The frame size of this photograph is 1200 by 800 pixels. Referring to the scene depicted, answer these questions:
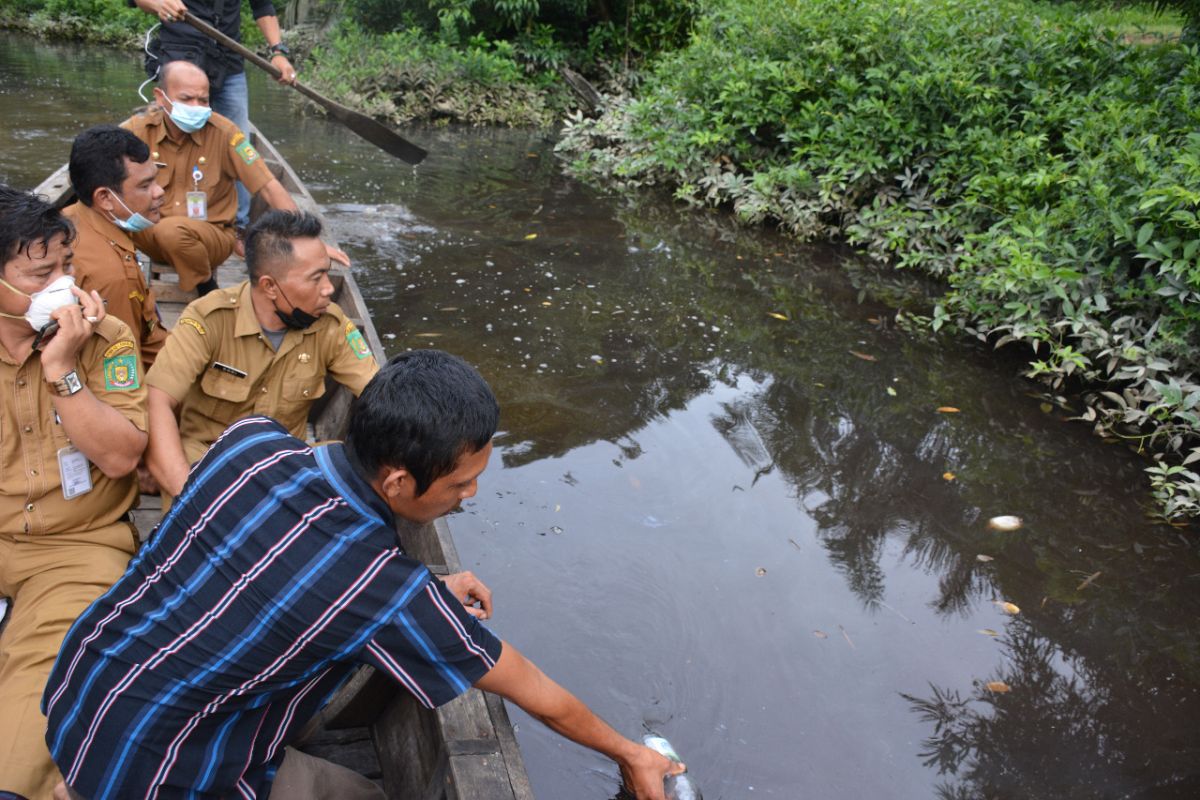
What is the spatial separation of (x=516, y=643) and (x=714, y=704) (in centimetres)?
72

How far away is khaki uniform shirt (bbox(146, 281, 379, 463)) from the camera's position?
9.20ft

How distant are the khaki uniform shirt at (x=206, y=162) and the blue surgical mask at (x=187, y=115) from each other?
3.7 inches

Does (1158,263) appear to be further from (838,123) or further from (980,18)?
(980,18)

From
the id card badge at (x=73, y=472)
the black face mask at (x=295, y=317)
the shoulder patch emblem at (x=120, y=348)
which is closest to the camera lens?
the id card badge at (x=73, y=472)

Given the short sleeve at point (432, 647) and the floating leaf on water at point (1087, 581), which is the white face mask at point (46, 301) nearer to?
the short sleeve at point (432, 647)

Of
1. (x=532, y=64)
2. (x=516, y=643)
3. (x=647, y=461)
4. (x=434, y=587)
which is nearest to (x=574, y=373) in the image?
(x=647, y=461)

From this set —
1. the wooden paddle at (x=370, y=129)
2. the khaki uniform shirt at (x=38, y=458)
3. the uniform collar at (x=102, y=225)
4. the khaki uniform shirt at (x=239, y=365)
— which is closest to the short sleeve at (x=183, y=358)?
the khaki uniform shirt at (x=239, y=365)

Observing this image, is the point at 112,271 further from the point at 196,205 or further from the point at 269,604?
the point at 269,604

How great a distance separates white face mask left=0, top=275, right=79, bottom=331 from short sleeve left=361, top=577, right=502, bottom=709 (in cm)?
129

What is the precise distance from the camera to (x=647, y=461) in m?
4.58

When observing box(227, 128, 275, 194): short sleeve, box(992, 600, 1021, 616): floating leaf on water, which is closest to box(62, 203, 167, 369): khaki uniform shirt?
box(227, 128, 275, 194): short sleeve

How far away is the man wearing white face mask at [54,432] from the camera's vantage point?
7.23 ft

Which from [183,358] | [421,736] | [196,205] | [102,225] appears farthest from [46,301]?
[196,205]

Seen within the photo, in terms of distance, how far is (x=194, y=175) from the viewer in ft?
14.8
